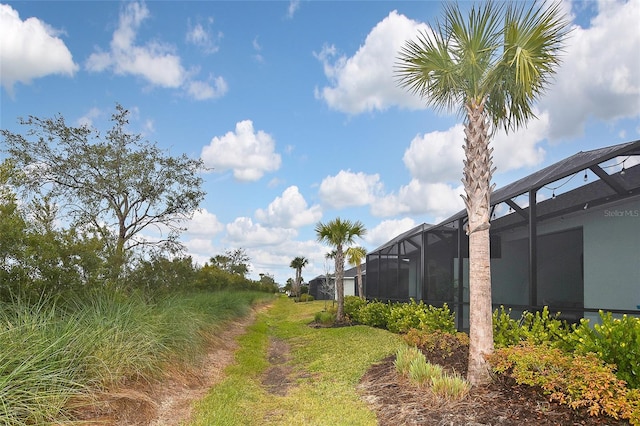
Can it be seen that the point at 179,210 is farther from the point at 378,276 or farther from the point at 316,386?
the point at 316,386

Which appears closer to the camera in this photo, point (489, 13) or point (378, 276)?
point (489, 13)

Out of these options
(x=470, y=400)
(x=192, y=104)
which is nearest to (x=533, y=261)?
(x=470, y=400)

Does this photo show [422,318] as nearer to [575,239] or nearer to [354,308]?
[575,239]

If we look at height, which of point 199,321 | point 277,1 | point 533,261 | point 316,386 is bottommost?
point 316,386

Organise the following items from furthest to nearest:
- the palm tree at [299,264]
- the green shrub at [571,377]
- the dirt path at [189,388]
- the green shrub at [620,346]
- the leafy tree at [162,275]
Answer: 1. the palm tree at [299,264]
2. the leafy tree at [162,275]
3. the dirt path at [189,388]
4. the green shrub at [620,346]
5. the green shrub at [571,377]

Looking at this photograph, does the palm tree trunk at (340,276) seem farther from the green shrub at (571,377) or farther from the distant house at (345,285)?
the distant house at (345,285)

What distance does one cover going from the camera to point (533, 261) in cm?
771

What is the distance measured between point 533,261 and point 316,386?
4190mm

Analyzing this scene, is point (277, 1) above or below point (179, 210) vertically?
above

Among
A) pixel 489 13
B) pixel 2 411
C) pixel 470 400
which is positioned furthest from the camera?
pixel 489 13

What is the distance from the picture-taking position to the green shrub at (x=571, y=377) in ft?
14.3

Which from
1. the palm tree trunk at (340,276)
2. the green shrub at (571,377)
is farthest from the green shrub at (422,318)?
the palm tree trunk at (340,276)

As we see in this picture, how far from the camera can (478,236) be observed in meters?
6.32

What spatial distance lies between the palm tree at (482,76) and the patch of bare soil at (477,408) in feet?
1.72
